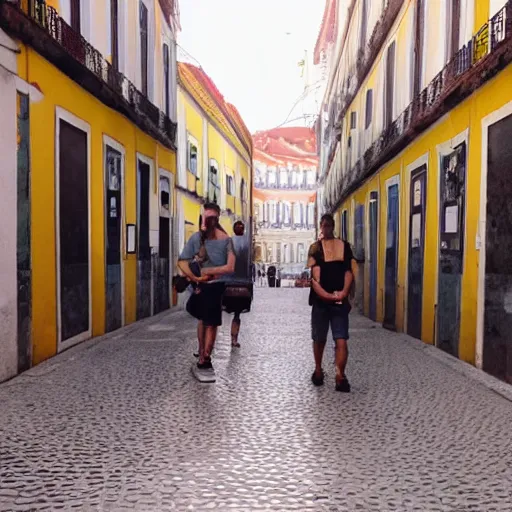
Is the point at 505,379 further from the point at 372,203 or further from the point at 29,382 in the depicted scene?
the point at 372,203

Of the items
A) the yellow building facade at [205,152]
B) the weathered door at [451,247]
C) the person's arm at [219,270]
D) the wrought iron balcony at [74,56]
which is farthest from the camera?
the yellow building facade at [205,152]

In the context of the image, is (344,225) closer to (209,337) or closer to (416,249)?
(416,249)

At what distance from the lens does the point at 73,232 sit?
9039mm

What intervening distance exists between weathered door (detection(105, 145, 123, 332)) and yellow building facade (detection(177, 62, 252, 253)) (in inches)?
230

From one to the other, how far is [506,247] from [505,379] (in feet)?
4.33

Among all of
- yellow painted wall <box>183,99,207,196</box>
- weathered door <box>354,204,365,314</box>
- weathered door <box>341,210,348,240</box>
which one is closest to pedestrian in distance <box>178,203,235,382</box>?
weathered door <box>354,204,365,314</box>

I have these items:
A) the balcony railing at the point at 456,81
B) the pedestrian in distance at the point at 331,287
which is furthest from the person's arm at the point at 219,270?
the balcony railing at the point at 456,81

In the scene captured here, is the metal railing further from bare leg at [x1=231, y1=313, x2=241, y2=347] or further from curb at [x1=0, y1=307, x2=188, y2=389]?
bare leg at [x1=231, y1=313, x2=241, y2=347]

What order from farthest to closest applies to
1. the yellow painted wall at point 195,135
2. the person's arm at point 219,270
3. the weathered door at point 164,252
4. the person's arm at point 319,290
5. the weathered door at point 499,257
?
the yellow painted wall at point 195,135 < the weathered door at point 164,252 < the person's arm at point 219,270 < the weathered door at point 499,257 < the person's arm at point 319,290

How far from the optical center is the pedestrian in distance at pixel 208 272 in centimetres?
677

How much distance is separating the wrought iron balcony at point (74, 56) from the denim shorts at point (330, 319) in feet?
13.9

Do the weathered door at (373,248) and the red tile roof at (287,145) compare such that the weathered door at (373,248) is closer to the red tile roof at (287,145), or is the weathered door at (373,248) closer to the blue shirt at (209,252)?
the blue shirt at (209,252)

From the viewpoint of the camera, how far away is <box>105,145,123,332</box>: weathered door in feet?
35.2

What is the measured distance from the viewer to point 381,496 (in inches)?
138
